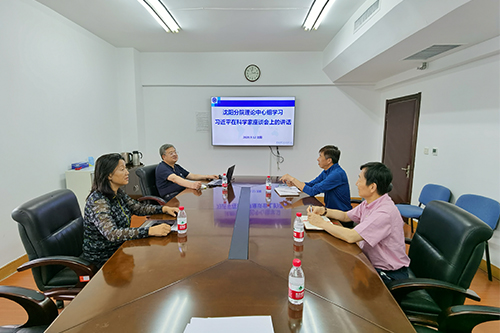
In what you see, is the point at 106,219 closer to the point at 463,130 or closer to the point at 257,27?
the point at 257,27

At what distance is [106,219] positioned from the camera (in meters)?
1.59

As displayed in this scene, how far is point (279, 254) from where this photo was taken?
4.58 feet

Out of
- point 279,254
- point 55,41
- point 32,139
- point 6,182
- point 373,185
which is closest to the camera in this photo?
point 279,254

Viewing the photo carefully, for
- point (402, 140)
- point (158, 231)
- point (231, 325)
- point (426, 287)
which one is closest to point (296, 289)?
point (231, 325)

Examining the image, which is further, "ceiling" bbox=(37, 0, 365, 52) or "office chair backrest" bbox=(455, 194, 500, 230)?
"ceiling" bbox=(37, 0, 365, 52)

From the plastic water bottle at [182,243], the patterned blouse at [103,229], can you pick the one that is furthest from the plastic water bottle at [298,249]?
the patterned blouse at [103,229]

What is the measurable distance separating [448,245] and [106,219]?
1.98 metres

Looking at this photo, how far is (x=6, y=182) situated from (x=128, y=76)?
282cm

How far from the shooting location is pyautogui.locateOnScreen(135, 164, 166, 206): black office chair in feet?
9.23

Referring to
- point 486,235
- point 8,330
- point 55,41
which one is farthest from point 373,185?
point 55,41

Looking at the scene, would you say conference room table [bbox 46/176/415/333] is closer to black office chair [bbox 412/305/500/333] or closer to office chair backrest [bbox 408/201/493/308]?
black office chair [bbox 412/305/500/333]

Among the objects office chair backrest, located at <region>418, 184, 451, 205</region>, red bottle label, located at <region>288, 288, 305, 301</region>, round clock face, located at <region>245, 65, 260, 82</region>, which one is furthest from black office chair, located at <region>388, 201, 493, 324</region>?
round clock face, located at <region>245, 65, 260, 82</region>

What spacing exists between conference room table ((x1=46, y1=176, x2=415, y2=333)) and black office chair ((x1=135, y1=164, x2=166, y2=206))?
129 cm

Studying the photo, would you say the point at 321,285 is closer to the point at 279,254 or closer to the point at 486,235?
the point at 279,254
